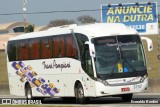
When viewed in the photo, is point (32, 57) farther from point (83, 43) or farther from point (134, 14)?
point (134, 14)

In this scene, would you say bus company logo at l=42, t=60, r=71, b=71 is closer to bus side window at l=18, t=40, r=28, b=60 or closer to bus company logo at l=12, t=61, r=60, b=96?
bus company logo at l=12, t=61, r=60, b=96

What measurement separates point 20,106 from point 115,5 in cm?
3057

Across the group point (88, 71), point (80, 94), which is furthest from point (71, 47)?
point (80, 94)

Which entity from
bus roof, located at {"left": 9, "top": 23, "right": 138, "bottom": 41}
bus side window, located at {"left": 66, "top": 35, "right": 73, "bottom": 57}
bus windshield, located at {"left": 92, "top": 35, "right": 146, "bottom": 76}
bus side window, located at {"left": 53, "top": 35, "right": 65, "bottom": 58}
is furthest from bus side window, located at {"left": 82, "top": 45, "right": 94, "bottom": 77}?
bus side window, located at {"left": 53, "top": 35, "right": 65, "bottom": 58}

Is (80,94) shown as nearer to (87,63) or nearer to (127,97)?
(87,63)

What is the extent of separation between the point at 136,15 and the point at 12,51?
855 inches

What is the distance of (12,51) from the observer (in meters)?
33.2

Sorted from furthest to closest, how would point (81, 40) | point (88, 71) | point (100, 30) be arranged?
point (81, 40)
point (100, 30)
point (88, 71)

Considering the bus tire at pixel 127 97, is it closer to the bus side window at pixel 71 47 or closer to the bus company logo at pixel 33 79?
the bus side window at pixel 71 47

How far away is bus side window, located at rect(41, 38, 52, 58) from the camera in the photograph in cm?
2934

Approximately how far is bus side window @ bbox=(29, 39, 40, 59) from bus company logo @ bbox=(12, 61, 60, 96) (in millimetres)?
743

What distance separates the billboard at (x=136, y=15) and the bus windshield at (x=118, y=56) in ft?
86.6

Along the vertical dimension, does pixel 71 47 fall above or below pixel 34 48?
above

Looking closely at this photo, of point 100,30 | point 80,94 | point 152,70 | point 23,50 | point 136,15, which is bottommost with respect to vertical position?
point 152,70
